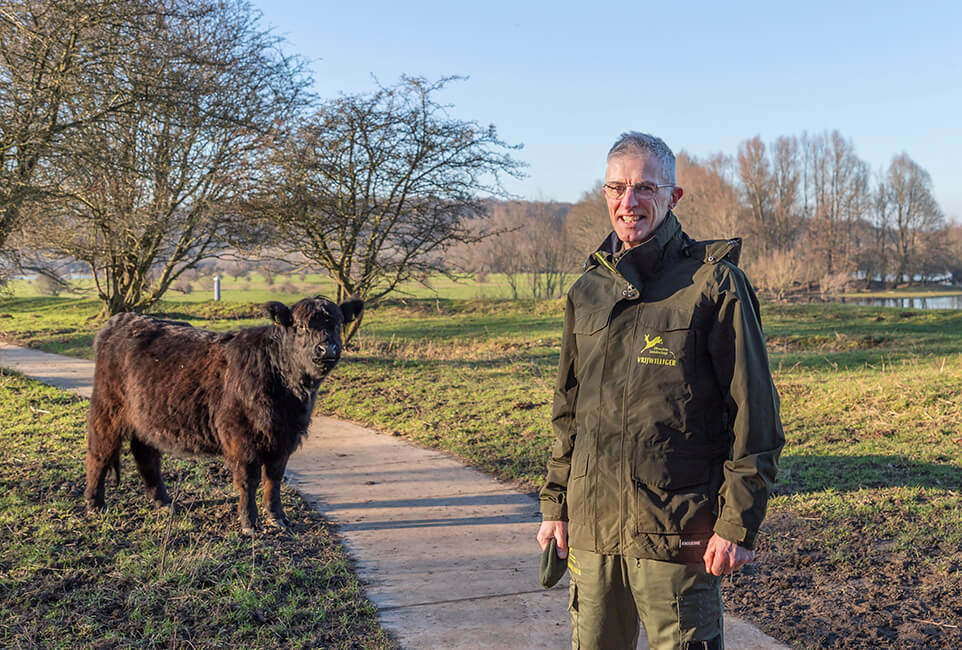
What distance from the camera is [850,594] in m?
4.44

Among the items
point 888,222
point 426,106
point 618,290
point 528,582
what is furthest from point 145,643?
point 888,222

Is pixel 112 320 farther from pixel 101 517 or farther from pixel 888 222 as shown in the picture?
pixel 888 222

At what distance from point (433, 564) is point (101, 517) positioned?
2.91 meters

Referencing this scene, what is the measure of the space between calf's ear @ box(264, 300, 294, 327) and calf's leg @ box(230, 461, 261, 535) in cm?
116

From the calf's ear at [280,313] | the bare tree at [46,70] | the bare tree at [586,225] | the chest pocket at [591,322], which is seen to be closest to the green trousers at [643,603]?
the chest pocket at [591,322]

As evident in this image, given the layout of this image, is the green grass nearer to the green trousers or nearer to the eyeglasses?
the green trousers

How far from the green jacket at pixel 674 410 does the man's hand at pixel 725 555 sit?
3cm

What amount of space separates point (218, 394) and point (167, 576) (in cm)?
191

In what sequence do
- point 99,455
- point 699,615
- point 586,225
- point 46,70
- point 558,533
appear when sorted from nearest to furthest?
point 699,615
point 558,533
point 99,455
point 46,70
point 586,225

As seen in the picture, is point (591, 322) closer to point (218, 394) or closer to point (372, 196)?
point (218, 394)

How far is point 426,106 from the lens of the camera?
13531mm

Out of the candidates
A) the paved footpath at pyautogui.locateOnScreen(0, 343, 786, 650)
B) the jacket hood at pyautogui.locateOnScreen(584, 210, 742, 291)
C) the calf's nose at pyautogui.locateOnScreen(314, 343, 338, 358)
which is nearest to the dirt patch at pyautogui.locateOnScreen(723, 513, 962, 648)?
the paved footpath at pyautogui.locateOnScreen(0, 343, 786, 650)

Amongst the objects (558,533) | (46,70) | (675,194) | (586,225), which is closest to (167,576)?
Result: (558,533)

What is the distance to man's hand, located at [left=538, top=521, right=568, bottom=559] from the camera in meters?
2.84
